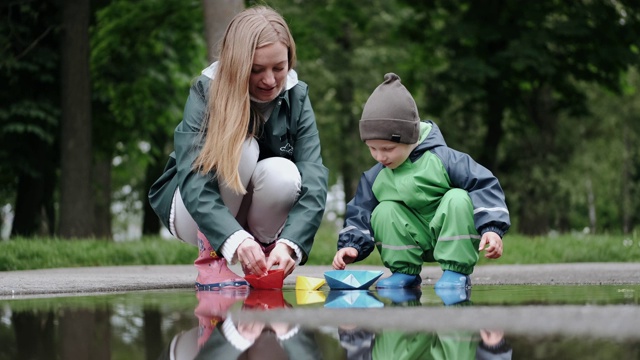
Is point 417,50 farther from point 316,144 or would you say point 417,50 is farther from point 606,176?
point 316,144

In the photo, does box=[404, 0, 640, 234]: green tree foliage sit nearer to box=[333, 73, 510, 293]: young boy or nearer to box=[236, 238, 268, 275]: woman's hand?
box=[333, 73, 510, 293]: young boy

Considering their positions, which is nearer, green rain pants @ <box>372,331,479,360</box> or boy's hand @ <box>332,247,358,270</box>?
green rain pants @ <box>372,331,479,360</box>

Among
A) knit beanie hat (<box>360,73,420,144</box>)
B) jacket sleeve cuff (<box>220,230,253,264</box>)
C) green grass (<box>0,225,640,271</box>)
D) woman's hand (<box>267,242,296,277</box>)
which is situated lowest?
green grass (<box>0,225,640,271</box>)

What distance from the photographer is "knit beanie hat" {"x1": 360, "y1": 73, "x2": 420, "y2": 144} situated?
163 inches

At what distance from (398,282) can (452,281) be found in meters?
0.27

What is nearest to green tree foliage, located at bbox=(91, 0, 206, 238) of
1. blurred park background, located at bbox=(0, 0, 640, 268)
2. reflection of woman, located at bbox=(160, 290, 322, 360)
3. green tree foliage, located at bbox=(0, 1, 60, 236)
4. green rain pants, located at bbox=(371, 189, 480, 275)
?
blurred park background, located at bbox=(0, 0, 640, 268)

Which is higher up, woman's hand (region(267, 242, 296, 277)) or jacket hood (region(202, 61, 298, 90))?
jacket hood (region(202, 61, 298, 90))

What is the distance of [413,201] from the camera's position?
4168mm

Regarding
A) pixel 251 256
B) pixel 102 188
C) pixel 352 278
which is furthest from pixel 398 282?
pixel 102 188

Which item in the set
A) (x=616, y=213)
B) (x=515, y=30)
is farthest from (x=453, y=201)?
(x=616, y=213)

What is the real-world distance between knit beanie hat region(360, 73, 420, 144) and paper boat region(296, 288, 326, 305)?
2.24 ft

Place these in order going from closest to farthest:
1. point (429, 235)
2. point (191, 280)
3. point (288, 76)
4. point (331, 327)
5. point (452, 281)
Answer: point (331, 327), point (452, 281), point (429, 235), point (288, 76), point (191, 280)

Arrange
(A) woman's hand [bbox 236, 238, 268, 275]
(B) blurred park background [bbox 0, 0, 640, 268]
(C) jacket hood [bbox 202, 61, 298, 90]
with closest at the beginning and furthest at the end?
1. (A) woman's hand [bbox 236, 238, 268, 275]
2. (C) jacket hood [bbox 202, 61, 298, 90]
3. (B) blurred park background [bbox 0, 0, 640, 268]

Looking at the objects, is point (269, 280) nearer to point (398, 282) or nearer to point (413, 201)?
point (398, 282)
